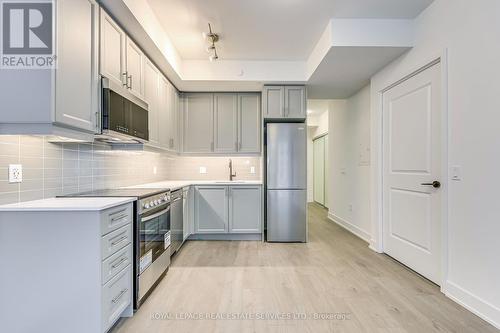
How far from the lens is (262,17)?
9.05 ft

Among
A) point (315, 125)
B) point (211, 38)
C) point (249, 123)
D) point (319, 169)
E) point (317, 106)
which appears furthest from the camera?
point (315, 125)

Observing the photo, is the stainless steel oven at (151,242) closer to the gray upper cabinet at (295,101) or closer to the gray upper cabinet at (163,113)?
the gray upper cabinet at (163,113)

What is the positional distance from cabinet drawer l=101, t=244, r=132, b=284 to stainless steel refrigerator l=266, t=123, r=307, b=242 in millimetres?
2350

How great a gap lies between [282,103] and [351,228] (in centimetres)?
253

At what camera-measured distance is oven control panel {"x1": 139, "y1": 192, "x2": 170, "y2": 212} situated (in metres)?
2.14

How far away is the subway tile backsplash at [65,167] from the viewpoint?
1676mm

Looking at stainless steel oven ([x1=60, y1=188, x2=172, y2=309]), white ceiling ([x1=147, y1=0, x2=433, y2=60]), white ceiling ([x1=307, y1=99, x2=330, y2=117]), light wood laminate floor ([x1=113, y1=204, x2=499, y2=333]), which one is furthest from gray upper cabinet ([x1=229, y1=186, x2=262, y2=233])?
white ceiling ([x1=307, y1=99, x2=330, y2=117])

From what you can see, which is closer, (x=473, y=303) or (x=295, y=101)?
(x=473, y=303)

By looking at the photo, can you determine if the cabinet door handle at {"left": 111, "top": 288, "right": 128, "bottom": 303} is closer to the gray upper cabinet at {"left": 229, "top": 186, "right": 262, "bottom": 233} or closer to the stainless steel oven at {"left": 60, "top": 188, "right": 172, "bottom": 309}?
the stainless steel oven at {"left": 60, "top": 188, "right": 172, "bottom": 309}

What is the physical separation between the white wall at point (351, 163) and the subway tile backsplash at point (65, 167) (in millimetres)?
3306

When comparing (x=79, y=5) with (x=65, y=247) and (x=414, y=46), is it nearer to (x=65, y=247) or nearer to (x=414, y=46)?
(x=65, y=247)

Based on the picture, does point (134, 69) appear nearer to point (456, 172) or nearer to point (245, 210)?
point (245, 210)

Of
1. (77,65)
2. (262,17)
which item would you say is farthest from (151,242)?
(262,17)

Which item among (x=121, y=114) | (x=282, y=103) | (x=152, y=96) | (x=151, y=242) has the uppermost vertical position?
(x=282, y=103)
